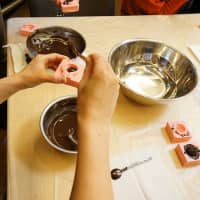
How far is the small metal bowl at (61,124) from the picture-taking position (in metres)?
0.65

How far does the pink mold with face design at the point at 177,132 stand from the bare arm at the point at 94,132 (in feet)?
0.95

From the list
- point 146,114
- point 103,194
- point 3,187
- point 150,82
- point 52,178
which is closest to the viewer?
point 103,194

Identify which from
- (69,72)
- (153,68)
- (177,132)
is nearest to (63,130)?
(69,72)

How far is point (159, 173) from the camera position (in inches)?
25.6

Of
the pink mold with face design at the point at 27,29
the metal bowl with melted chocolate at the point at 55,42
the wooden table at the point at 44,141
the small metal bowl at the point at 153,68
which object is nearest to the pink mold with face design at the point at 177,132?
the wooden table at the point at 44,141

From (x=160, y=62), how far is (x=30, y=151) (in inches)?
21.8

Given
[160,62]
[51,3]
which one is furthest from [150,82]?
[51,3]

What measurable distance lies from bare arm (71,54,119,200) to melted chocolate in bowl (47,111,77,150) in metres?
0.19

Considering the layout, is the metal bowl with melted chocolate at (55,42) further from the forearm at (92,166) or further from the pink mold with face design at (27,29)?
the forearm at (92,166)

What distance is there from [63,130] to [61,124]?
0.9 inches

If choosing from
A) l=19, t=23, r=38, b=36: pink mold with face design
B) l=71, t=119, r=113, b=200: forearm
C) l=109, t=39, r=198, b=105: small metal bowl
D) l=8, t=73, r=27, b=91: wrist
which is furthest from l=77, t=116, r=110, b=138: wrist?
l=19, t=23, r=38, b=36: pink mold with face design

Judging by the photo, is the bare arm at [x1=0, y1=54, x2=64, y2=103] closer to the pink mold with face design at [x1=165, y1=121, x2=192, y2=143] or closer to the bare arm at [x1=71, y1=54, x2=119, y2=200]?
the bare arm at [x1=71, y1=54, x2=119, y2=200]

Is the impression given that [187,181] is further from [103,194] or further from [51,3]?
[51,3]

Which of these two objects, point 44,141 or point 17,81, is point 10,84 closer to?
point 17,81
